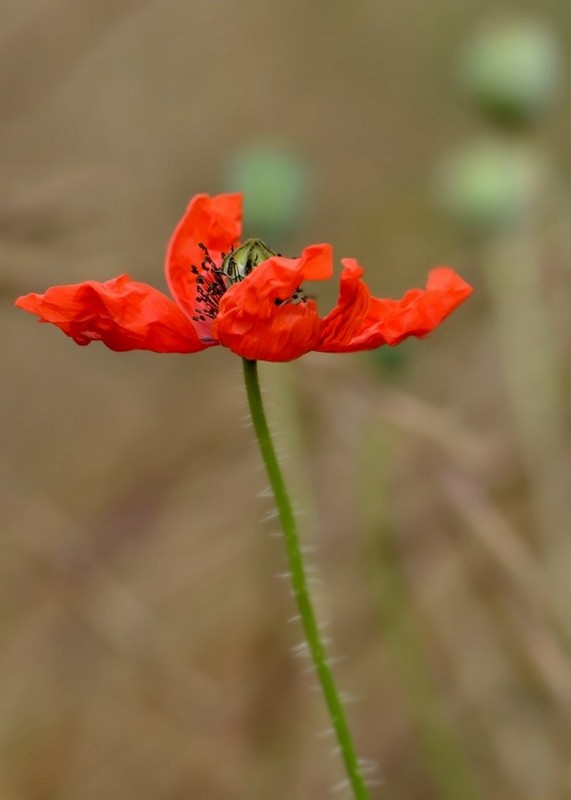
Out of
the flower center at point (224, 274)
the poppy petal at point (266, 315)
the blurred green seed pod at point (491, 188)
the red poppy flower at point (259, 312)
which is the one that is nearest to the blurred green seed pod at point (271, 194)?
the blurred green seed pod at point (491, 188)

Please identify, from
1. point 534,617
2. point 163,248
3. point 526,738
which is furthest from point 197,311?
point 163,248

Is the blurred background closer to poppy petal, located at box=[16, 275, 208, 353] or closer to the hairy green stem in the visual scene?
poppy petal, located at box=[16, 275, 208, 353]

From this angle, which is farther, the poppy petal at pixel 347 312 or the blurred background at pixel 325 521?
the blurred background at pixel 325 521

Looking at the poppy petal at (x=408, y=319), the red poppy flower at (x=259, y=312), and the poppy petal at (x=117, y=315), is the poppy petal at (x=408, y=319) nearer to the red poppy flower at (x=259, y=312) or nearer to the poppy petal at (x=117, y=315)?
the red poppy flower at (x=259, y=312)

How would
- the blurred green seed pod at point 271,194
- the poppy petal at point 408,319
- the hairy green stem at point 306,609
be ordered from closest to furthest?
the hairy green stem at point 306,609
the poppy petal at point 408,319
the blurred green seed pod at point 271,194

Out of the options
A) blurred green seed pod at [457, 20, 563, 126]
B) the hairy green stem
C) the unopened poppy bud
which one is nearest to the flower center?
the unopened poppy bud
